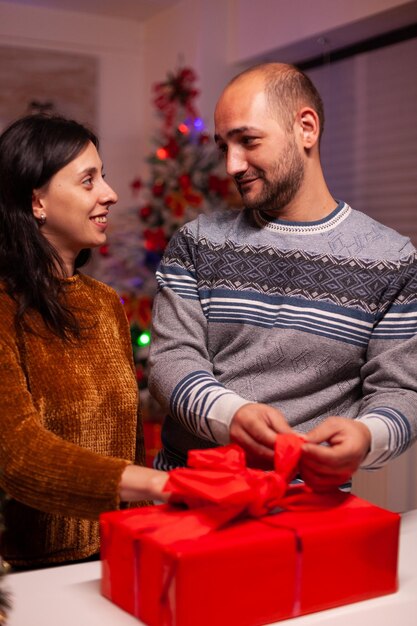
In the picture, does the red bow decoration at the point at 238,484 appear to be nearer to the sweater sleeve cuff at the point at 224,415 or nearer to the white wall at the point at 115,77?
the sweater sleeve cuff at the point at 224,415

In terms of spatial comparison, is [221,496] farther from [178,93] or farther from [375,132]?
[178,93]

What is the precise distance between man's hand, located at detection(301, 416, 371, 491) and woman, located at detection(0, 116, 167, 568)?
225mm

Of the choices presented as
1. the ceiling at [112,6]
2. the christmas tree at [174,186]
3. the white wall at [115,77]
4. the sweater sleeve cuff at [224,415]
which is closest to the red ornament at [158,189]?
the christmas tree at [174,186]

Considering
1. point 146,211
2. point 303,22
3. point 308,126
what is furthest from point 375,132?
point 308,126

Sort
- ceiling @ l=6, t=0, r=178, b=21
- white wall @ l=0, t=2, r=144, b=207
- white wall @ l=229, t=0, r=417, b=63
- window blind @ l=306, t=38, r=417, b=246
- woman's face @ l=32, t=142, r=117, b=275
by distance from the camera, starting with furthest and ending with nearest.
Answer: white wall @ l=0, t=2, r=144, b=207 < ceiling @ l=6, t=0, r=178, b=21 < window blind @ l=306, t=38, r=417, b=246 < white wall @ l=229, t=0, r=417, b=63 < woman's face @ l=32, t=142, r=117, b=275

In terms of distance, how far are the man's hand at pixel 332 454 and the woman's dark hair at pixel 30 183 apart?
62 cm

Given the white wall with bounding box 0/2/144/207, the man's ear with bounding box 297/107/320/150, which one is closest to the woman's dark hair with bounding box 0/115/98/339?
the man's ear with bounding box 297/107/320/150

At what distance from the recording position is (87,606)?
3.69ft

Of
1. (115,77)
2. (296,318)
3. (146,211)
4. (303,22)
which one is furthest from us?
(115,77)

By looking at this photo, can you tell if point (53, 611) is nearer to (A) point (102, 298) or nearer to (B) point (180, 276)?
(B) point (180, 276)

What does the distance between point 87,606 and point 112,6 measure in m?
4.96

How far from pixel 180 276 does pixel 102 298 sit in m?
0.25

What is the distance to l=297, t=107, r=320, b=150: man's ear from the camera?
1658 millimetres

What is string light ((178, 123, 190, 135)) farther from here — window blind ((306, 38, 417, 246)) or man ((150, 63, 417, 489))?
man ((150, 63, 417, 489))
